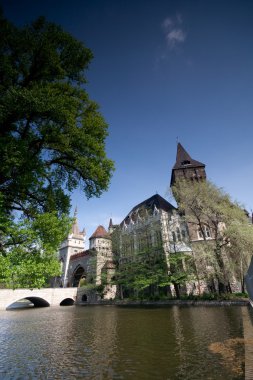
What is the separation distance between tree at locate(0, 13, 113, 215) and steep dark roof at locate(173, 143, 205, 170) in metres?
31.7

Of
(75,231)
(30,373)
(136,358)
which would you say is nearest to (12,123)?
(30,373)

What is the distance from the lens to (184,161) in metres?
44.5

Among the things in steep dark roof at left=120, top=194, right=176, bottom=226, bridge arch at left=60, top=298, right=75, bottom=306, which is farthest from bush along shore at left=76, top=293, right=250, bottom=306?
bridge arch at left=60, top=298, right=75, bottom=306

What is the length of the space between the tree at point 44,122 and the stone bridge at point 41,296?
4317 centimetres

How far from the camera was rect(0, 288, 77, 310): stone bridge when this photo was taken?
45.6 metres

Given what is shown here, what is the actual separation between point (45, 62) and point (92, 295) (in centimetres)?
5217

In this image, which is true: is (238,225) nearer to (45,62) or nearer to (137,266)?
(137,266)

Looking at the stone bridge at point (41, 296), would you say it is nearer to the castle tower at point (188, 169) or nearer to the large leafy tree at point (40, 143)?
the castle tower at point (188, 169)

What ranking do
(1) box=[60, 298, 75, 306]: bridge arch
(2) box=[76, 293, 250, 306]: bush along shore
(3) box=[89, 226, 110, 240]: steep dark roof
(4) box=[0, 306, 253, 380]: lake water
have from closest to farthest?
1. (4) box=[0, 306, 253, 380]: lake water
2. (2) box=[76, 293, 250, 306]: bush along shore
3. (3) box=[89, 226, 110, 240]: steep dark roof
4. (1) box=[60, 298, 75, 306]: bridge arch

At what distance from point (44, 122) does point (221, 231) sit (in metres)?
23.2

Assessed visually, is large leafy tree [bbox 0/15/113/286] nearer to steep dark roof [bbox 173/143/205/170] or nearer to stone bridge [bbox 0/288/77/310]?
steep dark roof [bbox 173/143/205/170]

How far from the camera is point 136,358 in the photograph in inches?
293

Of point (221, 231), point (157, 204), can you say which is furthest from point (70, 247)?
point (221, 231)

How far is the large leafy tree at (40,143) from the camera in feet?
29.2
